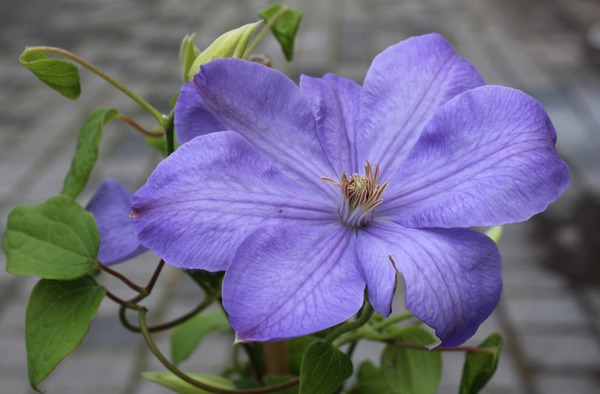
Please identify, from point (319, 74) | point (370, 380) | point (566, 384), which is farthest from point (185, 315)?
point (319, 74)

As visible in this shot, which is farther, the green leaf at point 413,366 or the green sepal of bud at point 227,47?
the green leaf at point 413,366

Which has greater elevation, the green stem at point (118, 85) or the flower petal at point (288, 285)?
the green stem at point (118, 85)

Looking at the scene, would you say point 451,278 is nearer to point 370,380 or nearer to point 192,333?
point 370,380

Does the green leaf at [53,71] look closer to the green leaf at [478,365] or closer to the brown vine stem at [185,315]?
the brown vine stem at [185,315]

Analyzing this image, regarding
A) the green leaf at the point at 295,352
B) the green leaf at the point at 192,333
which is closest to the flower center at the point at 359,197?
the green leaf at the point at 295,352

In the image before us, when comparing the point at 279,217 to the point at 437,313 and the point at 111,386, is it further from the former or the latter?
the point at 111,386

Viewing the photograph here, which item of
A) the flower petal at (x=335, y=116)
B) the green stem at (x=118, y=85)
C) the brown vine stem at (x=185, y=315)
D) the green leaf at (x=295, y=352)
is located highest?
the flower petal at (x=335, y=116)
